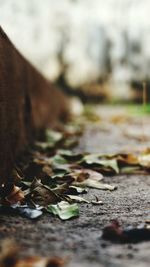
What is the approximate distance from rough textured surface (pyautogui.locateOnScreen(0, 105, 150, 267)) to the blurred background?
813cm

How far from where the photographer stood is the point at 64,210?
119 centimetres

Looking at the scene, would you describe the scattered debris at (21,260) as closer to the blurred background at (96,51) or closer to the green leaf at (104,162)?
the green leaf at (104,162)

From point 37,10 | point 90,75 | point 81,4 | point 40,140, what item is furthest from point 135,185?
point 90,75

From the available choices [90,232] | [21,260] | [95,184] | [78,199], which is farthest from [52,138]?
[21,260]

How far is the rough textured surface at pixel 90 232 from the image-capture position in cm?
86

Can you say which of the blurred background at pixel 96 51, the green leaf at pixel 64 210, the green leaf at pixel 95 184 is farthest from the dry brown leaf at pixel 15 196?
the blurred background at pixel 96 51

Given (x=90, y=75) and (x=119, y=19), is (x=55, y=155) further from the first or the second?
(x=90, y=75)

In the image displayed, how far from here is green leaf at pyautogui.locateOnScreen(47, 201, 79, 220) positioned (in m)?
1.16

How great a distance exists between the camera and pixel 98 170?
6.07ft

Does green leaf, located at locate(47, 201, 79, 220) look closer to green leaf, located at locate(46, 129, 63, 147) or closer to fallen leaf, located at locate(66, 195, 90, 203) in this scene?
fallen leaf, located at locate(66, 195, 90, 203)

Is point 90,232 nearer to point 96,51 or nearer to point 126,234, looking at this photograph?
point 126,234

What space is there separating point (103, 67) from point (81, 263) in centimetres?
1065

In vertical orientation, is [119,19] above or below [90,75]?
above

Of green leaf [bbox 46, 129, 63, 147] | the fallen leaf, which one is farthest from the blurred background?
the fallen leaf
